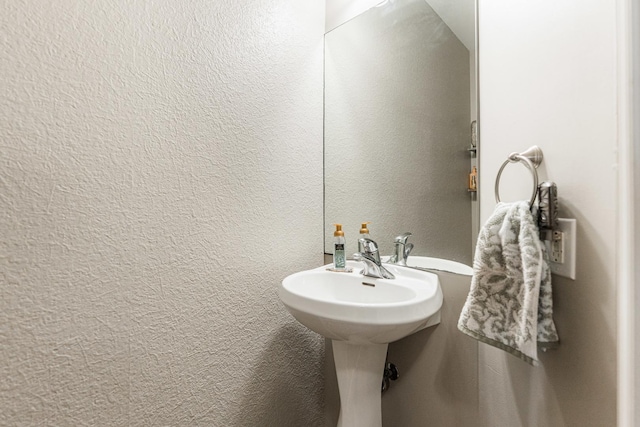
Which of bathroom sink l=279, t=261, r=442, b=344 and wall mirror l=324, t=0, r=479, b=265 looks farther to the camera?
wall mirror l=324, t=0, r=479, b=265

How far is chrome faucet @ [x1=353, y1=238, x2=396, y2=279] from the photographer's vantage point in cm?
105

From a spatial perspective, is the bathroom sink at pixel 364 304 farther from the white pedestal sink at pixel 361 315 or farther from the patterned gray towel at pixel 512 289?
the patterned gray towel at pixel 512 289

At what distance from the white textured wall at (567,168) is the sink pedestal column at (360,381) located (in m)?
0.32

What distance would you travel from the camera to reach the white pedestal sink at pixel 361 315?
0.73 metres

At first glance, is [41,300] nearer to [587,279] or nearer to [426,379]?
[426,379]

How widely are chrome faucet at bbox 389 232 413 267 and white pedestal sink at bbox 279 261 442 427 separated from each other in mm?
41

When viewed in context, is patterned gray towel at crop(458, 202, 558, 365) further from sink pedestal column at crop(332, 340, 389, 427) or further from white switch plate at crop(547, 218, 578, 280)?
sink pedestal column at crop(332, 340, 389, 427)

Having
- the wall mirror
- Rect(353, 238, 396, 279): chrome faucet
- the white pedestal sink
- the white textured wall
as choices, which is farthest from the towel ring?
Rect(353, 238, 396, 279): chrome faucet

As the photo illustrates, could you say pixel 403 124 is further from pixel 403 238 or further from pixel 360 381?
pixel 360 381

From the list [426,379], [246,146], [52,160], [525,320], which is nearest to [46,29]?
[52,160]

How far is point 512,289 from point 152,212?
0.96m

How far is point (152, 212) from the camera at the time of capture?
0.81m

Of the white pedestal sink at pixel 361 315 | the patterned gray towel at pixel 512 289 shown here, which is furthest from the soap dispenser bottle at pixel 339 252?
the patterned gray towel at pixel 512 289

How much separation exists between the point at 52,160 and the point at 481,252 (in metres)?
1.05
